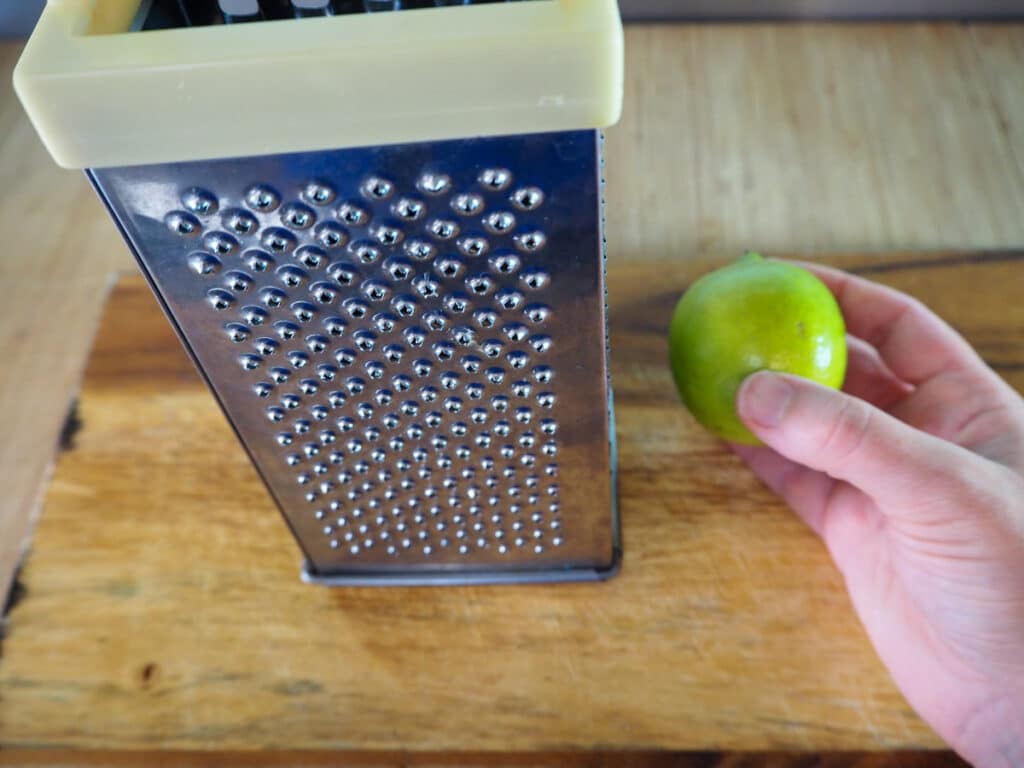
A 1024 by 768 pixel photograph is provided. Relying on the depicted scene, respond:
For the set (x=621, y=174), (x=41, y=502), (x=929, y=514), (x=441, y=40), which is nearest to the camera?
(x=441, y=40)

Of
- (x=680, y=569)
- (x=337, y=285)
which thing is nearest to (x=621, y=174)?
(x=680, y=569)

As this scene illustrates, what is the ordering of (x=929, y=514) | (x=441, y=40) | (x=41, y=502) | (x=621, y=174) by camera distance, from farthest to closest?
1. (x=621, y=174)
2. (x=41, y=502)
3. (x=929, y=514)
4. (x=441, y=40)

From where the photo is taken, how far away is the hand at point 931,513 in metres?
0.45

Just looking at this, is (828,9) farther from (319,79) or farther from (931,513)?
(319,79)

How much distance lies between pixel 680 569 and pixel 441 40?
0.37m

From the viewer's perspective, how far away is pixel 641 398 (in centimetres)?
61

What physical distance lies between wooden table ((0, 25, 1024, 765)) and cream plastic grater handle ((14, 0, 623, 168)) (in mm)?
388


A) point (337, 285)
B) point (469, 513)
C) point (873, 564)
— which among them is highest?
point (337, 285)

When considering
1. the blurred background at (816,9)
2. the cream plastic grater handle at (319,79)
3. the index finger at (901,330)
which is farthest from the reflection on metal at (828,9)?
the cream plastic grater handle at (319,79)

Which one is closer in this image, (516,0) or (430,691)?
(516,0)

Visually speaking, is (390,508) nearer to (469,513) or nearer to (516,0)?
(469,513)

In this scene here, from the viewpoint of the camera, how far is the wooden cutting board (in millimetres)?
498

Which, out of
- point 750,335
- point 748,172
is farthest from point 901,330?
point 748,172

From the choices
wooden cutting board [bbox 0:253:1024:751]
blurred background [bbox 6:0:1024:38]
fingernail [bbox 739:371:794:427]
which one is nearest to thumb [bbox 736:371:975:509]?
fingernail [bbox 739:371:794:427]
